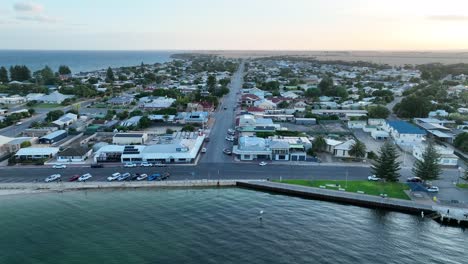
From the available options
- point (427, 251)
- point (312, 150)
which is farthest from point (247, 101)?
point (427, 251)

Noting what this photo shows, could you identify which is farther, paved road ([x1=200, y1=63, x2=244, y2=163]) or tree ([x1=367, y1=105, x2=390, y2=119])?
tree ([x1=367, y1=105, x2=390, y2=119])

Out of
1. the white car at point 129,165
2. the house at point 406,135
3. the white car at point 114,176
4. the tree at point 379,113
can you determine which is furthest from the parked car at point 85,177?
the tree at point 379,113

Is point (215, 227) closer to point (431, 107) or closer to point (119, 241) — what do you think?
point (119, 241)

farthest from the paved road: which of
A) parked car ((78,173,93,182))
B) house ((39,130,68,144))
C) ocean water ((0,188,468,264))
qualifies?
house ((39,130,68,144))

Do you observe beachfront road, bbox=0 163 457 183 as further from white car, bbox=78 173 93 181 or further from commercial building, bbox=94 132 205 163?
commercial building, bbox=94 132 205 163

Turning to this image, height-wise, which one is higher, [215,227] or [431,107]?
[431,107]
